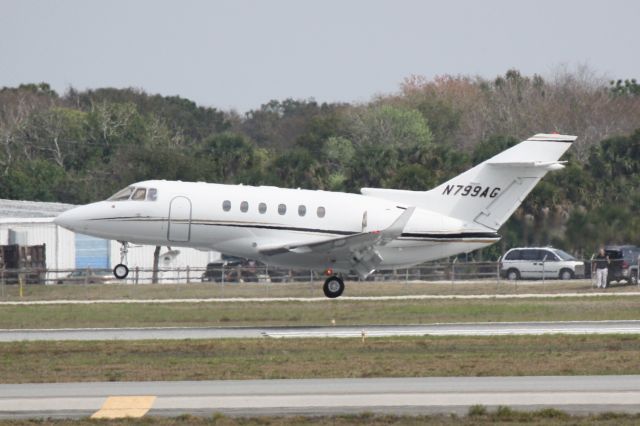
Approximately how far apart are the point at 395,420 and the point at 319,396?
256 cm

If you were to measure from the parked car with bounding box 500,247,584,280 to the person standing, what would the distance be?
6685 millimetres

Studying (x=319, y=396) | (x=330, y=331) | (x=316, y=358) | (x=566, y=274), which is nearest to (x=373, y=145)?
(x=566, y=274)

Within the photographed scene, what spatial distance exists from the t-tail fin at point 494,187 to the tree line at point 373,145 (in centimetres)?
1159

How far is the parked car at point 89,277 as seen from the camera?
54.9 meters

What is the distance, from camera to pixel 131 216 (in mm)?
38938

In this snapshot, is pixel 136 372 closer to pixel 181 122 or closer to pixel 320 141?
pixel 320 141

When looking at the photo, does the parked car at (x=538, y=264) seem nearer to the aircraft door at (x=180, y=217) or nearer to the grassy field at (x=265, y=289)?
the grassy field at (x=265, y=289)

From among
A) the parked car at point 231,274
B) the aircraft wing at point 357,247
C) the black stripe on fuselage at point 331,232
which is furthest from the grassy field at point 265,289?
the black stripe on fuselage at point 331,232

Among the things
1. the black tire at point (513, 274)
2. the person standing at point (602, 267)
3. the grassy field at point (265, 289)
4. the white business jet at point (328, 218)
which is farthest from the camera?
the black tire at point (513, 274)

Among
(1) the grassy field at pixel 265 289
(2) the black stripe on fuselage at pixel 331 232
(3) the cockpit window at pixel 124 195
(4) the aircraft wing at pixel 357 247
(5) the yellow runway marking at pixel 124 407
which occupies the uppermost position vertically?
(3) the cockpit window at pixel 124 195

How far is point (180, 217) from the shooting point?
38625mm

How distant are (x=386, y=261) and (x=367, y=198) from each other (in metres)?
2.05

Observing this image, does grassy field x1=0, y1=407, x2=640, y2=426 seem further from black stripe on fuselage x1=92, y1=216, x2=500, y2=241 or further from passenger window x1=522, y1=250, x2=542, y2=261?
passenger window x1=522, y1=250, x2=542, y2=261

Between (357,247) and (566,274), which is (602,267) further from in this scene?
(357,247)
